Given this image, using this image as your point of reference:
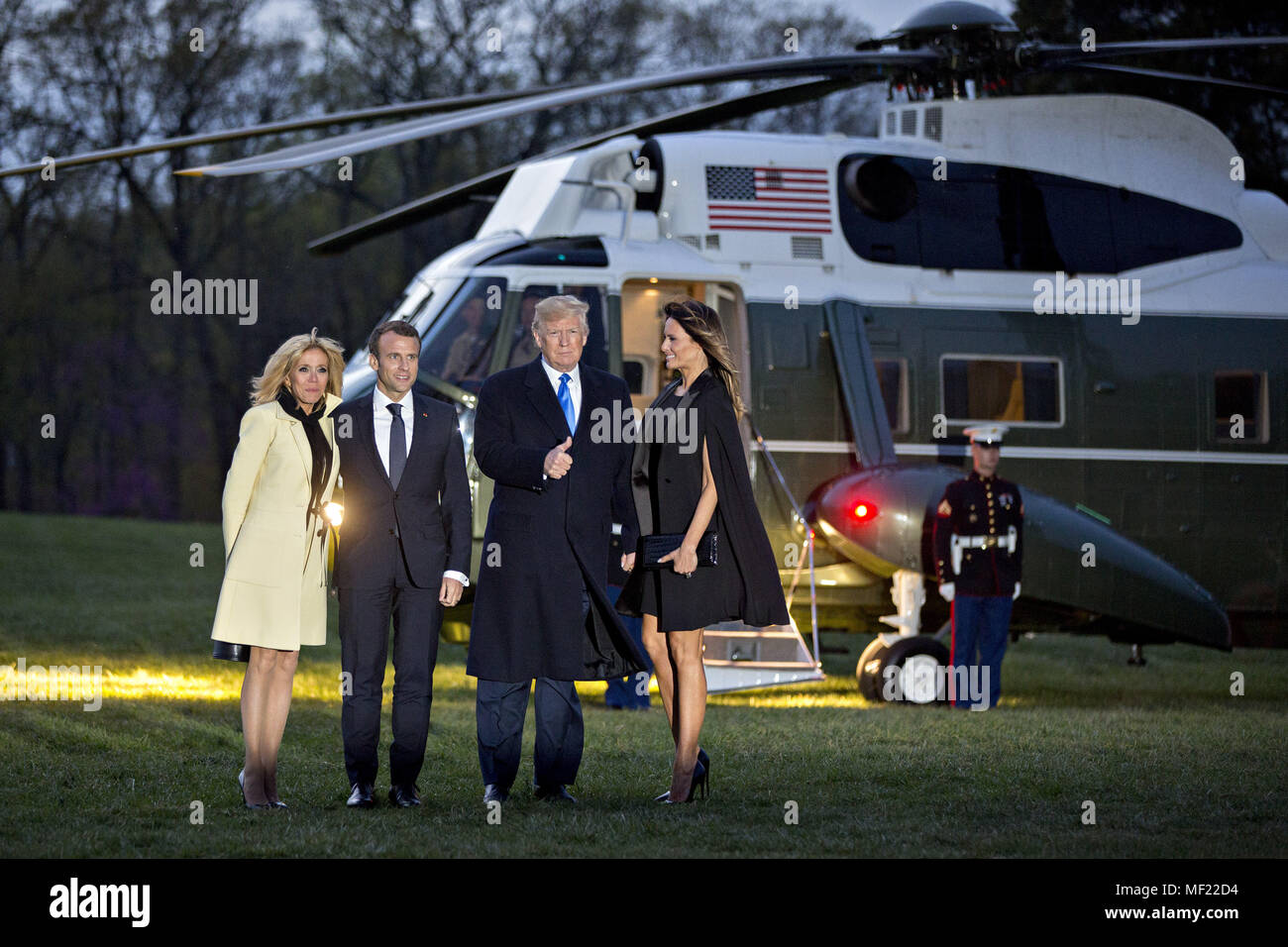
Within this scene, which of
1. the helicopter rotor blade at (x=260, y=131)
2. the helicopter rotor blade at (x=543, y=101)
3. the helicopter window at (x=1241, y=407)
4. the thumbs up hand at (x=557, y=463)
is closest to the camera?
the thumbs up hand at (x=557, y=463)

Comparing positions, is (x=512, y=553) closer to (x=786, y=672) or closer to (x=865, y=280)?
(x=786, y=672)

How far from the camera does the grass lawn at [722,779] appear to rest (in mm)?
5402

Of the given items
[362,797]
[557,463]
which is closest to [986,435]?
[557,463]

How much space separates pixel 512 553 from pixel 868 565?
507 centimetres

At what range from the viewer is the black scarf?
6.16 m

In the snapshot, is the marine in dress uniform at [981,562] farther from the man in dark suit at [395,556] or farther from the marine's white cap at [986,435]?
the man in dark suit at [395,556]

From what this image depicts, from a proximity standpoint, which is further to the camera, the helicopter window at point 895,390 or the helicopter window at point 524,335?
the helicopter window at point 895,390

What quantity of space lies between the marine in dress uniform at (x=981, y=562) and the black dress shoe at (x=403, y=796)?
195 inches

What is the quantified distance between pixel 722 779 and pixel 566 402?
6.11 ft

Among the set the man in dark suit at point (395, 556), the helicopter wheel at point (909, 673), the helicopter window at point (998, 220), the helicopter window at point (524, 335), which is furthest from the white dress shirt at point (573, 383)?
the helicopter window at point (998, 220)
